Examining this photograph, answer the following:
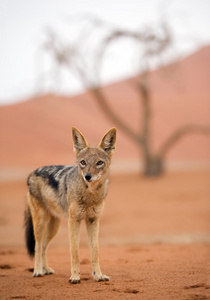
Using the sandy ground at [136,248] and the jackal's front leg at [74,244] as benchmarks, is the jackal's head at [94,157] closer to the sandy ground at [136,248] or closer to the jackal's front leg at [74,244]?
the jackal's front leg at [74,244]

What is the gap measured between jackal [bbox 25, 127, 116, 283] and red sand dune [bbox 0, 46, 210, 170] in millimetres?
24118

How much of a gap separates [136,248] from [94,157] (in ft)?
12.7

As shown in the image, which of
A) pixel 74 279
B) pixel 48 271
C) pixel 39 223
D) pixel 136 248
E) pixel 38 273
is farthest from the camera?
pixel 136 248

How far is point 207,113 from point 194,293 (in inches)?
2166

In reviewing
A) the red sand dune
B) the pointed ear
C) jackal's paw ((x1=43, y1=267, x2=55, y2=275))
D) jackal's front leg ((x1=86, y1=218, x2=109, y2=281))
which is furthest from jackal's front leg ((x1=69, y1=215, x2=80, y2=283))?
the red sand dune

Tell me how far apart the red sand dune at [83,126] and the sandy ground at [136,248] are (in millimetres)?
13868

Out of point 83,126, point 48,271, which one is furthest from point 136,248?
point 83,126

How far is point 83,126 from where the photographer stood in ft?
169

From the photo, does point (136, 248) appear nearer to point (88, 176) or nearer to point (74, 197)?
point (74, 197)

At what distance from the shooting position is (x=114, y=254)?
26.3 feet

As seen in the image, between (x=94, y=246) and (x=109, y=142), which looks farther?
(x=109, y=142)

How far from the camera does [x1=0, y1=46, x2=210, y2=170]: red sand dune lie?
40.4m

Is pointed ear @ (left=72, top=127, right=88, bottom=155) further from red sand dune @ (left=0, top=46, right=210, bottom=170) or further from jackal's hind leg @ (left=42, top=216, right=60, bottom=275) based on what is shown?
red sand dune @ (left=0, top=46, right=210, bottom=170)

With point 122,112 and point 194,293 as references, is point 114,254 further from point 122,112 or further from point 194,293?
point 122,112
